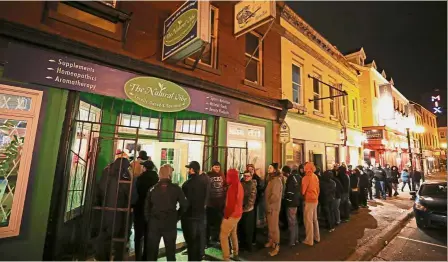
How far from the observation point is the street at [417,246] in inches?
200

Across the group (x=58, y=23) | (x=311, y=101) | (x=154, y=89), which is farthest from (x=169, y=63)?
(x=311, y=101)

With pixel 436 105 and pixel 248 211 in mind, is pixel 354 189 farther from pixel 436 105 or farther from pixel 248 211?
pixel 436 105

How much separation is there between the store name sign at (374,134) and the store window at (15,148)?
1873 cm

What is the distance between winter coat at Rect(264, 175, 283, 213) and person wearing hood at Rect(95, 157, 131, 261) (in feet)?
10.3

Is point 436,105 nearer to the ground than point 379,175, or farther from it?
farther from it

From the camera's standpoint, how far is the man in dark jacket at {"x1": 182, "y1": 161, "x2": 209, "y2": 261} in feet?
14.0

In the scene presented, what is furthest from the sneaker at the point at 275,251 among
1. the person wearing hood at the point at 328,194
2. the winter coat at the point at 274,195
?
the person wearing hood at the point at 328,194

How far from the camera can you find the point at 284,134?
28.0 feet

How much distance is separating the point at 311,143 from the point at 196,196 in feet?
26.0

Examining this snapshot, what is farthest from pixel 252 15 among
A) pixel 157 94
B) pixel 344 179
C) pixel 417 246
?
pixel 417 246

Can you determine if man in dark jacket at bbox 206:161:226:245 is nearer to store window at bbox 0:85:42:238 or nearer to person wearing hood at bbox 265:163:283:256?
person wearing hood at bbox 265:163:283:256

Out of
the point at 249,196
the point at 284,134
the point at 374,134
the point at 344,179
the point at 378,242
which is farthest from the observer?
the point at 374,134

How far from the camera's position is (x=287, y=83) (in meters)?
9.84

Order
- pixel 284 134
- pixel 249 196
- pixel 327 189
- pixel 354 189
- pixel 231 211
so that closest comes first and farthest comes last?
pixel 231 211 → pixel 249 196 → pixel 327 189 → pixel 284 134 → pixel 354 189
